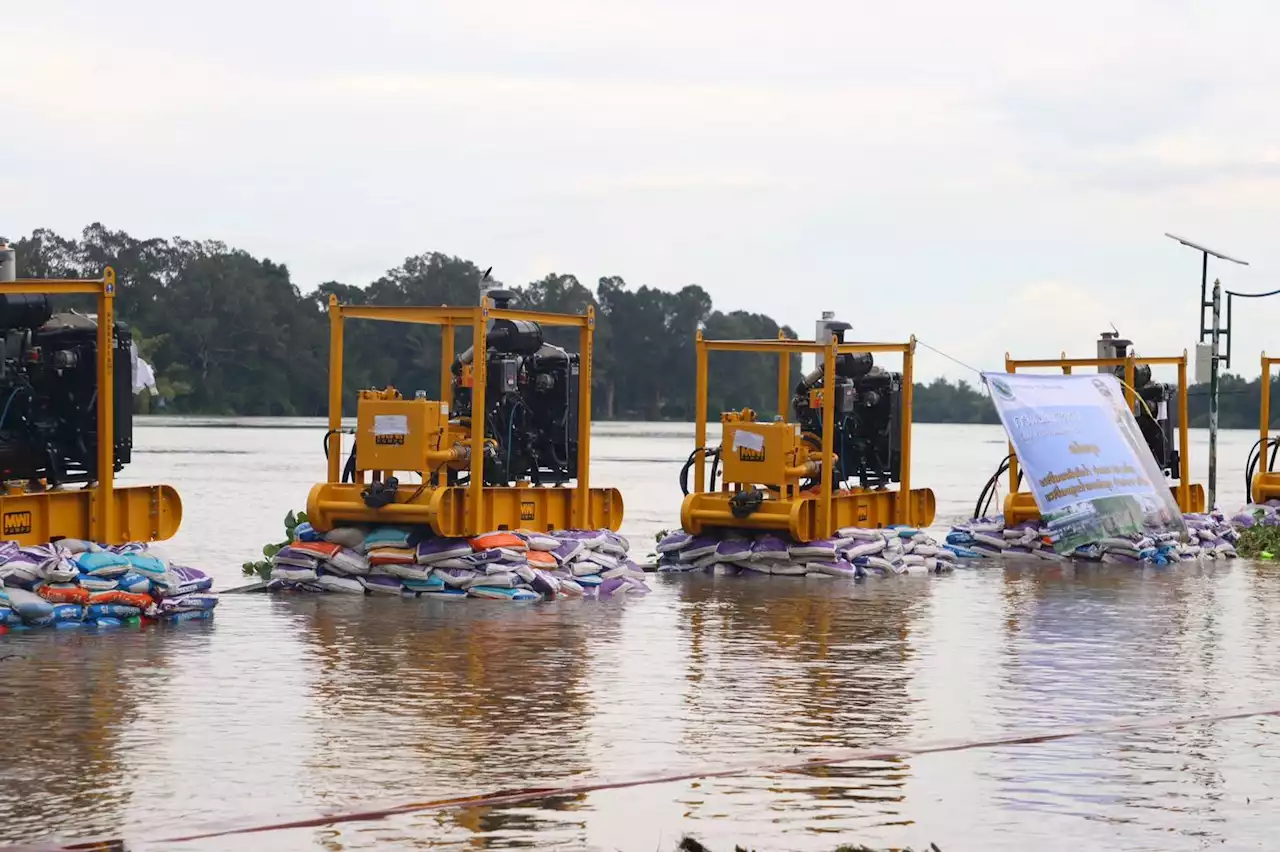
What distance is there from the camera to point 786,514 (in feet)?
68.5

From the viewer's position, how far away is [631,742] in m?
10.7

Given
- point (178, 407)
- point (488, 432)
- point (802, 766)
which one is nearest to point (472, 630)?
point (488, 432)

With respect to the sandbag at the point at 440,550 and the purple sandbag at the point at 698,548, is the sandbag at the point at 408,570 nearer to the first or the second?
the sandbag at the point at 440,550

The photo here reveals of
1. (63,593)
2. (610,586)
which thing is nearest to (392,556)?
(610,586)

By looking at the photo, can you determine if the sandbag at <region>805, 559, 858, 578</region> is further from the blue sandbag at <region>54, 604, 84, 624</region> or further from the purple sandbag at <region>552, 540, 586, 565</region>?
the blue sandbag at <region>54, 604, 84, 624</region>

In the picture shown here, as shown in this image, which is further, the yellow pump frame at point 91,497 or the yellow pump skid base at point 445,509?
the yellow pump skid base at point 445,509

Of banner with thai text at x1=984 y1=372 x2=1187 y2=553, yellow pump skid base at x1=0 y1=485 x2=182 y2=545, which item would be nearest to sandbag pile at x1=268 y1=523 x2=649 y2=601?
yellow pump skid base at x1=0 y1=485 x2=182 y2=545

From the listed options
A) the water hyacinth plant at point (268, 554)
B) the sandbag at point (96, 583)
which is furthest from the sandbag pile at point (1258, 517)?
the sandbag at point (96, 583)

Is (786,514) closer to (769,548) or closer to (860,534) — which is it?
(769,548)

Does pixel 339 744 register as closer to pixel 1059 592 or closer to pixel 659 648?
pixel 659 648

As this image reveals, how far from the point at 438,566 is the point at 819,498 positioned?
16.0 ft

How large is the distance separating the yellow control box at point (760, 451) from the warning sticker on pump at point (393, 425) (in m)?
4.14

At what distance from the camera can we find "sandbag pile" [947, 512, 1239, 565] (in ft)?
77.7

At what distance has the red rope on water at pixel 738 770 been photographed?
28.2 ft
